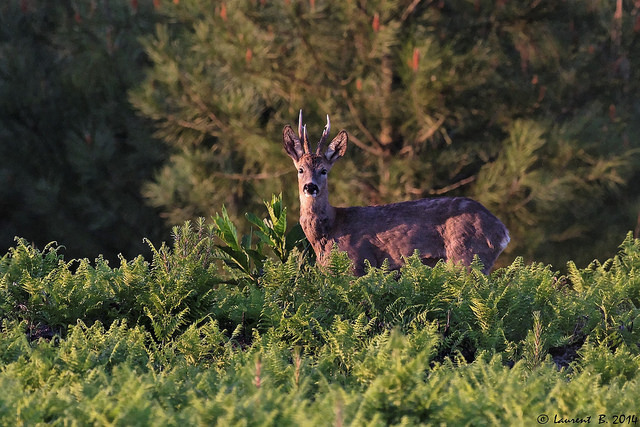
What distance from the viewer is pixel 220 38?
44.3 feet

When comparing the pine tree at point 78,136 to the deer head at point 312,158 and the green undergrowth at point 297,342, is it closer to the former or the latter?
the deer head at point 312,158

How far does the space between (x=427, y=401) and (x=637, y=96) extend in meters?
13.9

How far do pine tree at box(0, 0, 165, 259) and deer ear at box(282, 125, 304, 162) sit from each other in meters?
11.0

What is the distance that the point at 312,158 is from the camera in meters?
6.87

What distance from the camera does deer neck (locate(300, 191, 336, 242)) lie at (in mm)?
6766

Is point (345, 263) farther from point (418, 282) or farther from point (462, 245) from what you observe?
point (462, 245)

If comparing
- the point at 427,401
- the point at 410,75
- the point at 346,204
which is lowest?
the point at 346,204

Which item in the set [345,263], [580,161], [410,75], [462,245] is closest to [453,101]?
[410,75]

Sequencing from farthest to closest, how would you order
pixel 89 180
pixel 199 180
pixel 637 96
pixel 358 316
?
pixel 89 180 → pixel 637 96 → pixel 199 180 → pixel 358 316

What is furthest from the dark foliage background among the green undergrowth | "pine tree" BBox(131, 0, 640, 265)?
the green undergrowth

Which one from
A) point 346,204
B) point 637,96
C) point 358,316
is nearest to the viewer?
point 358,316

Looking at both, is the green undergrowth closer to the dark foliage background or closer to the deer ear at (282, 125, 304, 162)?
the deer ear at (282, 125, 304, 162)

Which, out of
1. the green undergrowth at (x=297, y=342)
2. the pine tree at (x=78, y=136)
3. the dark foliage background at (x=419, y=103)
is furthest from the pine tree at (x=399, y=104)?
the green undergrowth at (x=297, y=342)

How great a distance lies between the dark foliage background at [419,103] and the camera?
1327 cm
